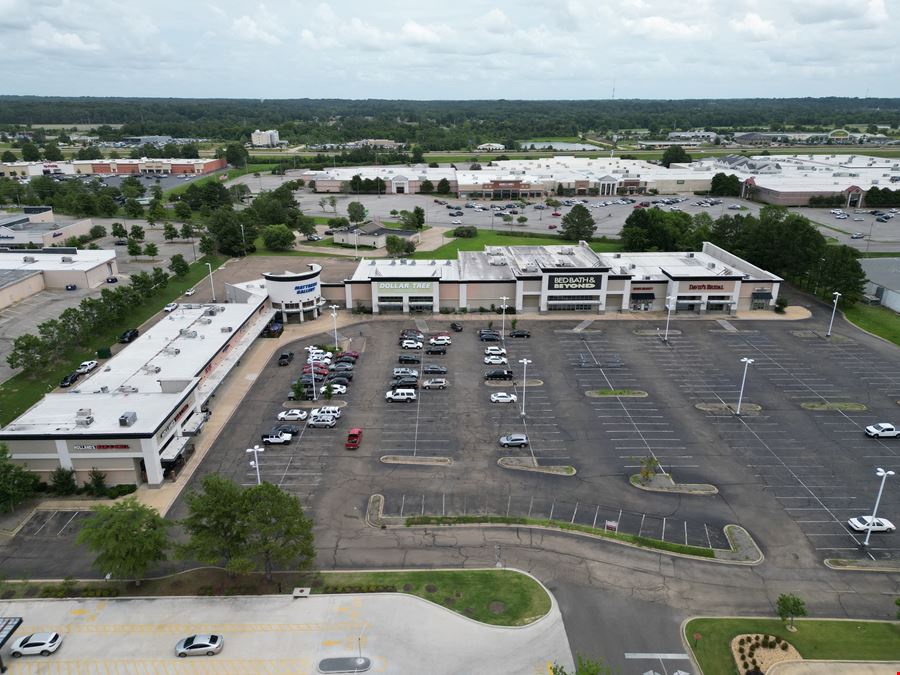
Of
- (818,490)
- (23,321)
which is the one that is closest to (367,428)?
(818,490)

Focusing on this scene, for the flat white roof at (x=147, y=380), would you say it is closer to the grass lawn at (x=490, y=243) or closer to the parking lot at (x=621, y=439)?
the parking lot at (x=621, y=439)

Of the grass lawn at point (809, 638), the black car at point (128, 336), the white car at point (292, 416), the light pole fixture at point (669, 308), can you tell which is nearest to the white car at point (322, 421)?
the white car at point (292, 416)

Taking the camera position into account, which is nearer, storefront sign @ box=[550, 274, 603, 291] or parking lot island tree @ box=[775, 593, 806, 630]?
parking lot island tree @ box=[775, 593, 806, 630]

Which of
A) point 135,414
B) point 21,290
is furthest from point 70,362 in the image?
point 135,414

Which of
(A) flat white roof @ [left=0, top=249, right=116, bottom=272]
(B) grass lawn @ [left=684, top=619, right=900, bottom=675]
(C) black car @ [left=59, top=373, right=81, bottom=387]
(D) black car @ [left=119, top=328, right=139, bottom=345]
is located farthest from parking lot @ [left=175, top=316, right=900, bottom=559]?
(A) flat white roof @ [left=0, top=249, right=116, bottom=272]

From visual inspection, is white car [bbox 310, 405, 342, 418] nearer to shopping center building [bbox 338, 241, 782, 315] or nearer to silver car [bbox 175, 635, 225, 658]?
silver car [bbox 175, 635, 225, 658]

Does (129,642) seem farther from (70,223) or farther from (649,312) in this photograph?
(70,223)
